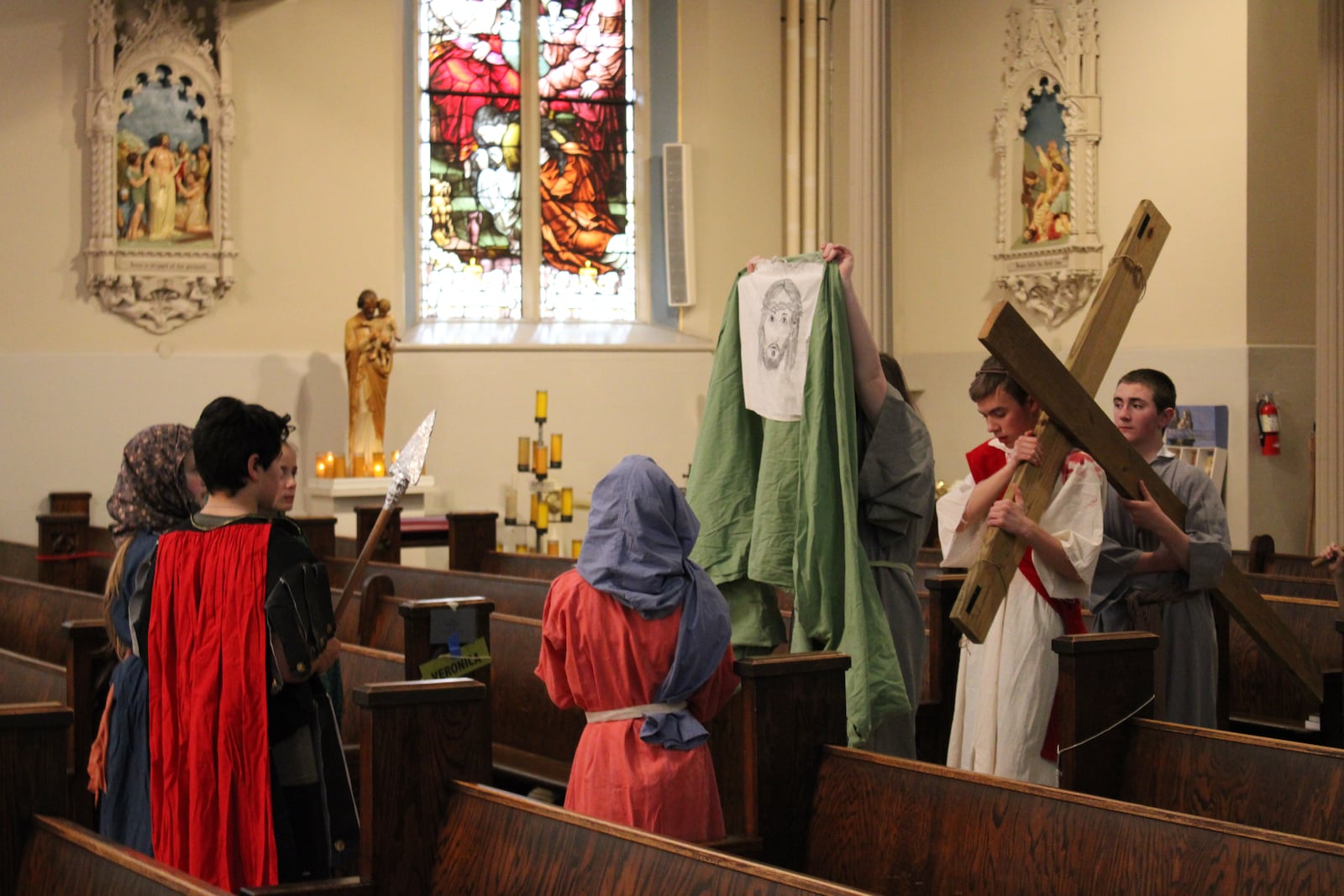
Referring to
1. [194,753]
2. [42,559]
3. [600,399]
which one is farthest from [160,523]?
[600,399]

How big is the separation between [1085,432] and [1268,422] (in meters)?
6.25

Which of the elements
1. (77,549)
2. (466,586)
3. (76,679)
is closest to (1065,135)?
(466,586)

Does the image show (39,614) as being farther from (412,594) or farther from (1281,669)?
(1281,669)

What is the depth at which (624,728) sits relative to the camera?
2869 mm

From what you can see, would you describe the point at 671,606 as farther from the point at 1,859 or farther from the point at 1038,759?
the point at 1,859

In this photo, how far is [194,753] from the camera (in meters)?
2.85

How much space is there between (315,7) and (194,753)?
8586mm

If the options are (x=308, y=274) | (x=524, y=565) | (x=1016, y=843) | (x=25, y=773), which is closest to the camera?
(x=25, y=773)

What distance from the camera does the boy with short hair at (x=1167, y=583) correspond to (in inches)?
140

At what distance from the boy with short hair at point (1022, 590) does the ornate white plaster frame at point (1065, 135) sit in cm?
678

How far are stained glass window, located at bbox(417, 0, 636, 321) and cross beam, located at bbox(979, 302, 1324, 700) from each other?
27.3 ft

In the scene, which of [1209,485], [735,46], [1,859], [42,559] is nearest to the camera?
[1,859]

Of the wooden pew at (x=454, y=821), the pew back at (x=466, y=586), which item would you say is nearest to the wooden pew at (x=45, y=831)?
the wooden pew at (x=454, y=821)

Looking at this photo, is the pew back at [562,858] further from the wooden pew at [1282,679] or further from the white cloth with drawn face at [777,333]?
the wooden pew at [1282,679]
